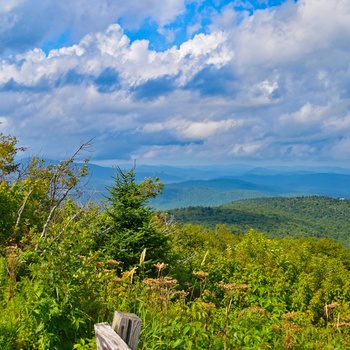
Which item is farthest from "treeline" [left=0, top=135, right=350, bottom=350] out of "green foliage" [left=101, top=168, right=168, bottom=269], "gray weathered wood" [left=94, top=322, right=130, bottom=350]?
"gray weathered wood" [left=94, top=322, right=130, bottom=350]

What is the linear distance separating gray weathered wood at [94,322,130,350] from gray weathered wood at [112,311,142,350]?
0.29ft

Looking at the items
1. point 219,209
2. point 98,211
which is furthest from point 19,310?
point 219,209

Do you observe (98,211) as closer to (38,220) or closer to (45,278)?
(38,220)

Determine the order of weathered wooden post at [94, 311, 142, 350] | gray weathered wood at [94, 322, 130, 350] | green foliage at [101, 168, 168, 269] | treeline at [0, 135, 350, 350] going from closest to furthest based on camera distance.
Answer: gray weathered wood at [94, 322, 130, 350] → weathered wooden post at [94, 311, 142, 350] → treeline at [0, 135, 350, 350] → green foliage at [101, 168, 168, 269]

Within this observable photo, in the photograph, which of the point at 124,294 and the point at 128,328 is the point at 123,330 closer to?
the point at 128,328

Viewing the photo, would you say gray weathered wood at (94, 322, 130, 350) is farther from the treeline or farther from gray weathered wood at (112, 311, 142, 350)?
the treeline

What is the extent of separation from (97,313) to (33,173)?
632 inches

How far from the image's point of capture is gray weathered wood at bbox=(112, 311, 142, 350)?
3682mm

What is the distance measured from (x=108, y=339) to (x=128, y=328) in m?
0.24

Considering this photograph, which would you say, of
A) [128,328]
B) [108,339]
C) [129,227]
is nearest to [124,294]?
[128,328]

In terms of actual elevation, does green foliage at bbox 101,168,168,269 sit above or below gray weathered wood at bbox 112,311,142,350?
above

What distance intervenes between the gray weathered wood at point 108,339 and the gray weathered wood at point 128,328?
0.09 meters

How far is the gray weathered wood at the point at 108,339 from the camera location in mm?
3374

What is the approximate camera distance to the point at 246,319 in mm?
5793
